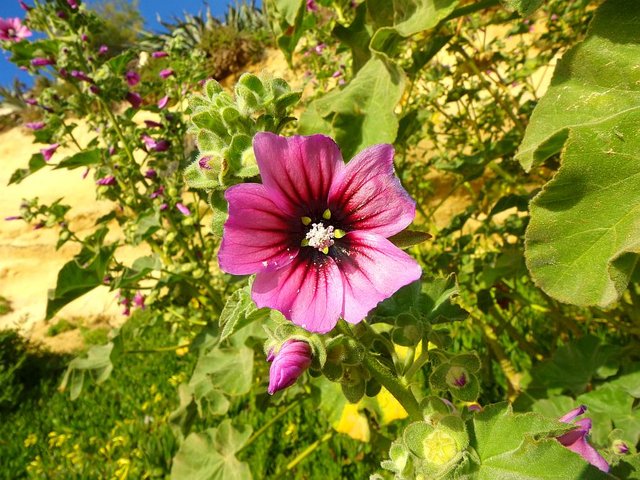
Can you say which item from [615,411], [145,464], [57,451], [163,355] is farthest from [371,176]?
[163,355]

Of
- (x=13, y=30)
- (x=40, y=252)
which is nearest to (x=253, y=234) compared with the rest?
(x=13, y=30)

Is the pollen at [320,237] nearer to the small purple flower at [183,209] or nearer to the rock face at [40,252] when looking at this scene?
the small purple flower at [183,209]

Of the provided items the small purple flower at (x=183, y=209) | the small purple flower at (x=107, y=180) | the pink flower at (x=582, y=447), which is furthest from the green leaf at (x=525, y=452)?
the small purple flower at (x=107, y=180)

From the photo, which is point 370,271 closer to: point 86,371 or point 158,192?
point 158,192

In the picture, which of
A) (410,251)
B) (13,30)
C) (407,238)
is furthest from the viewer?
(410,251)

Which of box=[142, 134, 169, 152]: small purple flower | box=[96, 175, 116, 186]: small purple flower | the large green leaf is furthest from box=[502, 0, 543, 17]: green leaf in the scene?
box=[96, 175, 116, 186]: small purple flower

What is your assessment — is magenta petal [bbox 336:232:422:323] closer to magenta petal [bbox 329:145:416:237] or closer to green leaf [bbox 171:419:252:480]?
magenta petal [bbox 329:145:416:237]
